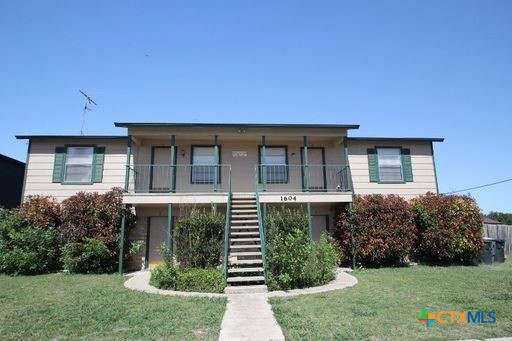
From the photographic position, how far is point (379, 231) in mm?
12008

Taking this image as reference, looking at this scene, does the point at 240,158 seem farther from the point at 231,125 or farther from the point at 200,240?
the point at 200,240

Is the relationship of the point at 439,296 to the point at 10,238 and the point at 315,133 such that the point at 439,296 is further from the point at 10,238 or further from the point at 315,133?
the point at 10,238

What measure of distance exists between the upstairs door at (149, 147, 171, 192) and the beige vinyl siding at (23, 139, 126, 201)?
1.18m

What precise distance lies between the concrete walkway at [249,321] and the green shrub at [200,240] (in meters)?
3.01

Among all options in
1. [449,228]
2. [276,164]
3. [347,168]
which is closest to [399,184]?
[449,228]

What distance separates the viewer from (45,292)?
27.1 feet

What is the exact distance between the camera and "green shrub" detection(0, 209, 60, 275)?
36.2 ft

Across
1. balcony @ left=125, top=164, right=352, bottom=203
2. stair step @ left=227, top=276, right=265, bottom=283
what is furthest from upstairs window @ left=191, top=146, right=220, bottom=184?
stair step @ left=227, top=276, right=265, bottom=283

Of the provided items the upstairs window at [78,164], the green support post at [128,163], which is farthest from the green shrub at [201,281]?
the upstairs window at [78,164]

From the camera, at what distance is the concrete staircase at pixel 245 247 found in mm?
8656

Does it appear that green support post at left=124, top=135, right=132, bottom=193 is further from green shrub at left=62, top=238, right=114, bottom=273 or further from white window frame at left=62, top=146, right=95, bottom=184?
green shrub at left=62, top=238, right=114, bottom=273

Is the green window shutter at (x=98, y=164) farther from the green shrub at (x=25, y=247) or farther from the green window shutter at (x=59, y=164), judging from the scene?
the green shrub at (x=25, y=247)

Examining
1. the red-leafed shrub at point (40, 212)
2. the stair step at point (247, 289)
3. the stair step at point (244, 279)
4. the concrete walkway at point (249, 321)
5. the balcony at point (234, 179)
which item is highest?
the balcony at point (234, 179)

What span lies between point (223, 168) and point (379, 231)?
22.3ft
